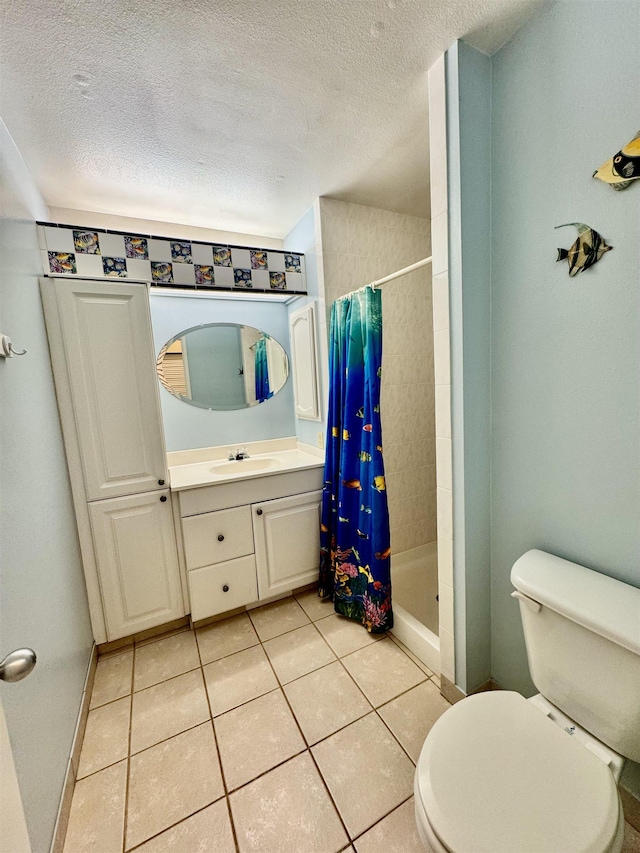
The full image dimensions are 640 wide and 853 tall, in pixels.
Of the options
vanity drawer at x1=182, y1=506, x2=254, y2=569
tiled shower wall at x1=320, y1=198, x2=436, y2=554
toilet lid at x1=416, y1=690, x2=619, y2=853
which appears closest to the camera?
toilet lid at x1=416, y1=690, x2=619, y2=853

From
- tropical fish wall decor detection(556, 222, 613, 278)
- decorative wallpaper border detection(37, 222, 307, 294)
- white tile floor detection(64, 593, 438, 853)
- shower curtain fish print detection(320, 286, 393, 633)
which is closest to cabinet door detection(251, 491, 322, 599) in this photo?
shower curtain fish print detection(320, 286, 393, 633)

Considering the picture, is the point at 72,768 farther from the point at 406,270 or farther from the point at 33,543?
the point at 406,270

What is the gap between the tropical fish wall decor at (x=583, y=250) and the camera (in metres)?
0.93

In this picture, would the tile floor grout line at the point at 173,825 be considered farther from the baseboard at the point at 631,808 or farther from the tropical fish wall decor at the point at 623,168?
the tropical fish wall decor at the point at 623,168

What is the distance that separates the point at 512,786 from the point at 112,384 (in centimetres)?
193

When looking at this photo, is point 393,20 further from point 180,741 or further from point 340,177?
point 180,741

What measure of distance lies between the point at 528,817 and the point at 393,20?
207cm

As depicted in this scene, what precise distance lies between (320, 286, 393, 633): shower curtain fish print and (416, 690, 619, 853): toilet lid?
78 cm

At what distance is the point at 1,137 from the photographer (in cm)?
117

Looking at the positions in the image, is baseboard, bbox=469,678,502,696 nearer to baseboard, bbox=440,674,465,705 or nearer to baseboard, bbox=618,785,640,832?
baseboard, bbox=440,674,465,705

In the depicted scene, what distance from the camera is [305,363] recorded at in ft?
7.45

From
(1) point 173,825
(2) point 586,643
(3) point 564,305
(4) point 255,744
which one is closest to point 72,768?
(1) point 173,825

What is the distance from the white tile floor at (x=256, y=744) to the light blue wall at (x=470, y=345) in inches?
15.4

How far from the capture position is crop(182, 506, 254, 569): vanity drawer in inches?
69.5
